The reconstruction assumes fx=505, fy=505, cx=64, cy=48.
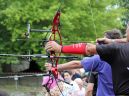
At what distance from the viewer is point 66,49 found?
513 cm

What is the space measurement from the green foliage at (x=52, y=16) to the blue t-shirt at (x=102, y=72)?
16.1 m

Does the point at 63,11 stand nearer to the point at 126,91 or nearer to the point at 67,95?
the point at 67,95

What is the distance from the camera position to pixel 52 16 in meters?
23.3

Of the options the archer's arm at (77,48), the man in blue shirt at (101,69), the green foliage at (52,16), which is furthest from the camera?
the green foliage at (52,16)

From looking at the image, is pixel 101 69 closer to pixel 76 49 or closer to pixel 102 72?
pixel 102 72

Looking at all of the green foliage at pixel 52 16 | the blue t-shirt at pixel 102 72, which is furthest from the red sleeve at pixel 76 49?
the green foliage at pixel 52 16

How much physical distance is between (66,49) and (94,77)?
2.26m

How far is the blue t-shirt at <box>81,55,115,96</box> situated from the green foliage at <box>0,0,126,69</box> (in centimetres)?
1613

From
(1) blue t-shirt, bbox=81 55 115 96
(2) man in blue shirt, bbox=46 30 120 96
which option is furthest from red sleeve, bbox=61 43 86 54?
(1) blue t-shirt, bbox=81 55 115 96

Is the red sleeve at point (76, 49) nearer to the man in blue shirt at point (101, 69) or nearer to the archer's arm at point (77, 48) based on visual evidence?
the archer's arm at point (77, 48)

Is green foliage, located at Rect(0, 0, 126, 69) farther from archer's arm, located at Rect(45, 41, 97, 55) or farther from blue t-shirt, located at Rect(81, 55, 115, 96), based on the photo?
archer's arm, located at Rect(45, 41, 97, 55)

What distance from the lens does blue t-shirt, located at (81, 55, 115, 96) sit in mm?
6195

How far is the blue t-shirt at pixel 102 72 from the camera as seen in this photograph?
6195mm

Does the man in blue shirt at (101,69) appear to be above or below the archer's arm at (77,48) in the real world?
below
